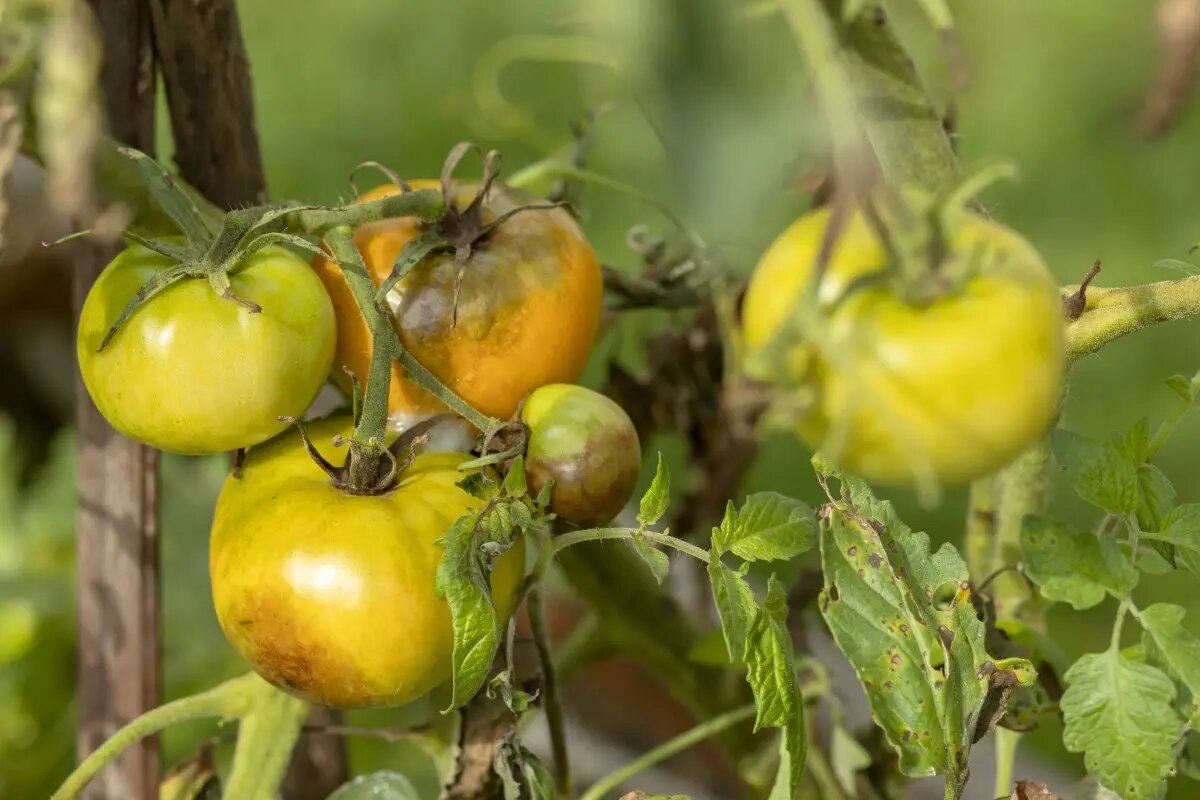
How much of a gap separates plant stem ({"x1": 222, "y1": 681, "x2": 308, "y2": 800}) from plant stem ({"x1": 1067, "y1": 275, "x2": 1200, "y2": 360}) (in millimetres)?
376

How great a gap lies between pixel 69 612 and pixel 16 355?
1.92ft

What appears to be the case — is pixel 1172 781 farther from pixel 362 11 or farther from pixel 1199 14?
pixel 362 11

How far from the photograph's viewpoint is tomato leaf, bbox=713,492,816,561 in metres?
0.44

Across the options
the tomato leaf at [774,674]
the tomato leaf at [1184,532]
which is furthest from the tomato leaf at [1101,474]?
the tomato leaf at [774,674]

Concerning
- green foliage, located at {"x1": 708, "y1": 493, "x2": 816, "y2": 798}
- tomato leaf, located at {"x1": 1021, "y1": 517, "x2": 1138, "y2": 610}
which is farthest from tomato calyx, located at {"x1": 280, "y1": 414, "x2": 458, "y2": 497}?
tomato leaf, located at {"x1": 1021, "y1": 517, "x2": 1138, "y2": 610}

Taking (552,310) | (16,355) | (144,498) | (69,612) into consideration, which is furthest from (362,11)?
(552,310)

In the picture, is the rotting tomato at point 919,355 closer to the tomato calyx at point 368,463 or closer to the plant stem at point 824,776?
the tomato calyx at point 368,463

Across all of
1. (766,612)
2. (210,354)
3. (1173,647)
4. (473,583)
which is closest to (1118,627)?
(1173,647)

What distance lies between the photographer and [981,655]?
0.43 meters

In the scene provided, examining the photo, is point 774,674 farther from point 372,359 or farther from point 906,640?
point 372,359

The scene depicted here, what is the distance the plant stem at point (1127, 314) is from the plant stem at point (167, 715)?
1.26 ft

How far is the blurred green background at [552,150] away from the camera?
93 cm

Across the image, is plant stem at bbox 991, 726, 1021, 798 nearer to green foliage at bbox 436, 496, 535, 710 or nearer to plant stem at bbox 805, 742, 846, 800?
plant stem at bbox 805, 742, 846, 800

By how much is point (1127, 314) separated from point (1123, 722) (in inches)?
5.8
